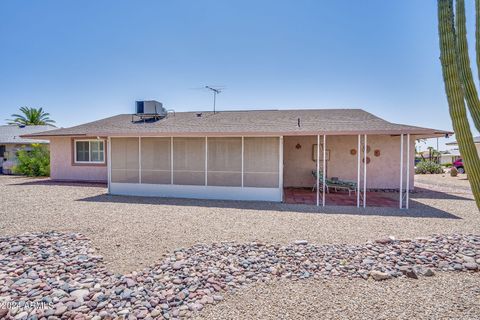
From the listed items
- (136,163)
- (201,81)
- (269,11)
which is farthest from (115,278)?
(201,81)

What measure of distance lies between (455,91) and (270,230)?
4227 mm

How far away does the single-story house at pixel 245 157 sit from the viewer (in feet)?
30.5

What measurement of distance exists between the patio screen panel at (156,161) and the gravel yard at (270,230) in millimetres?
1093

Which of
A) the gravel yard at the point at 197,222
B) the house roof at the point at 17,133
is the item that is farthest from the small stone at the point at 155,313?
the house roof at the point at 17,133

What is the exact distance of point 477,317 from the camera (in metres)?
2.68

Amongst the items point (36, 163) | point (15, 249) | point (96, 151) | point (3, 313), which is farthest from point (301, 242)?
point (36, 163)

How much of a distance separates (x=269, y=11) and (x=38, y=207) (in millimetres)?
10597

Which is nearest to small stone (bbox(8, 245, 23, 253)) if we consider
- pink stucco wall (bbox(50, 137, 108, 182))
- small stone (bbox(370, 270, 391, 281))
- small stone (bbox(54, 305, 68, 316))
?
small stone (bbox(54, 305, 68, 316))

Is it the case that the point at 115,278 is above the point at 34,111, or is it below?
below

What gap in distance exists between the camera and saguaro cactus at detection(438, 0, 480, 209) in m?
2.71

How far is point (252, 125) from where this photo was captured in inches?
419

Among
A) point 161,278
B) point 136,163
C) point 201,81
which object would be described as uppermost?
point 201,81

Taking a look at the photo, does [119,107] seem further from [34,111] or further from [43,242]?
[34,111]

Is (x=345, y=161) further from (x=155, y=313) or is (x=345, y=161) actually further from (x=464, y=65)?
(x=155, y=313)
